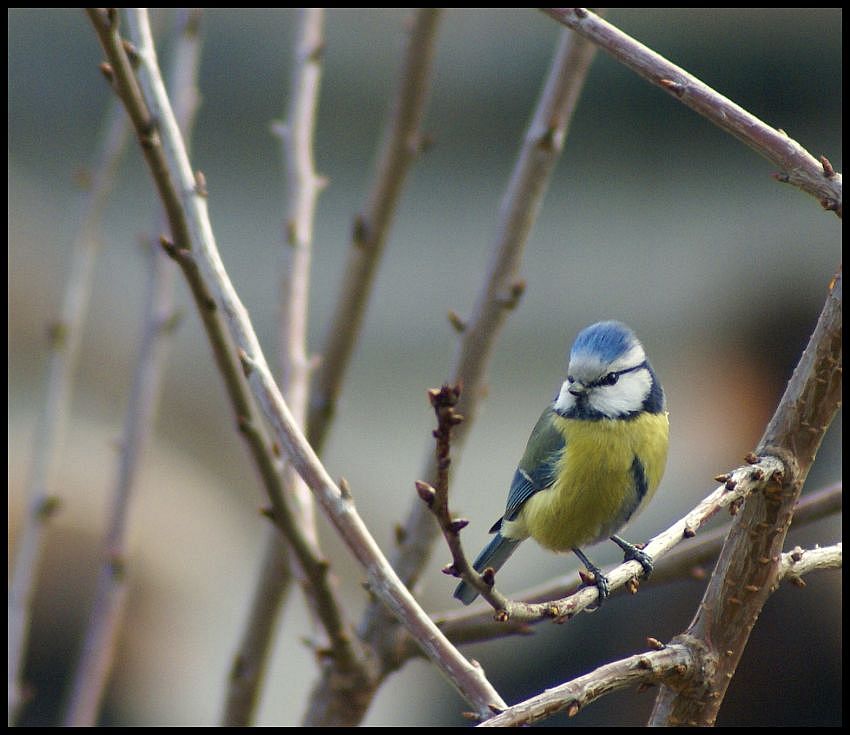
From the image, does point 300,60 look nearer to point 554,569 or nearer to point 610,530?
point 610,530

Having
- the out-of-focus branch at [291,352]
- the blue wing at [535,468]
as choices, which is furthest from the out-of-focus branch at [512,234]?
the blue wing at [535,468]

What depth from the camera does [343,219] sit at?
10.8ft

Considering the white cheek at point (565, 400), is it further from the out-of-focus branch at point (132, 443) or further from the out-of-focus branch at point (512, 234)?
the out-of-focus branch at point (132, 443)

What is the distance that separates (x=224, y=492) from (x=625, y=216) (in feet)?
5.02

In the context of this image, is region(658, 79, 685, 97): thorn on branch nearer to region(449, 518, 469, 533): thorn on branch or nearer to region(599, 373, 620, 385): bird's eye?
region(599, 373, 620, 385): bird's eye

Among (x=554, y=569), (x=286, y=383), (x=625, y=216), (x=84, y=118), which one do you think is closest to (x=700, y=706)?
(x=286, y=383)

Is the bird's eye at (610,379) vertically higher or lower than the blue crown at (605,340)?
lower

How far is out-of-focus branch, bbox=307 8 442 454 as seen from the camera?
112cm

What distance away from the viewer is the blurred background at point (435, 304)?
1.83m

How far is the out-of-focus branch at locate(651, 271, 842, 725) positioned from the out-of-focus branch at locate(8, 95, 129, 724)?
0.74 metres

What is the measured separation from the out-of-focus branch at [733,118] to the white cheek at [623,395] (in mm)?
162

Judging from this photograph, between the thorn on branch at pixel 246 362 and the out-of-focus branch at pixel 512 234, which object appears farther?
the out-of-focus branch at pixel 512 234

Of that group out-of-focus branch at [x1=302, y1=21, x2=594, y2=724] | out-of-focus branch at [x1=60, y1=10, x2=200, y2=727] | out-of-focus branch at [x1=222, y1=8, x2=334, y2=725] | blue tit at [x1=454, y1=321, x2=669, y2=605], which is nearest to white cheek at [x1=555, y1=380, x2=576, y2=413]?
blue tit at [x1=454, y1=321, x2=669, y2=605]

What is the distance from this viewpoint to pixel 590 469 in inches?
28.0
